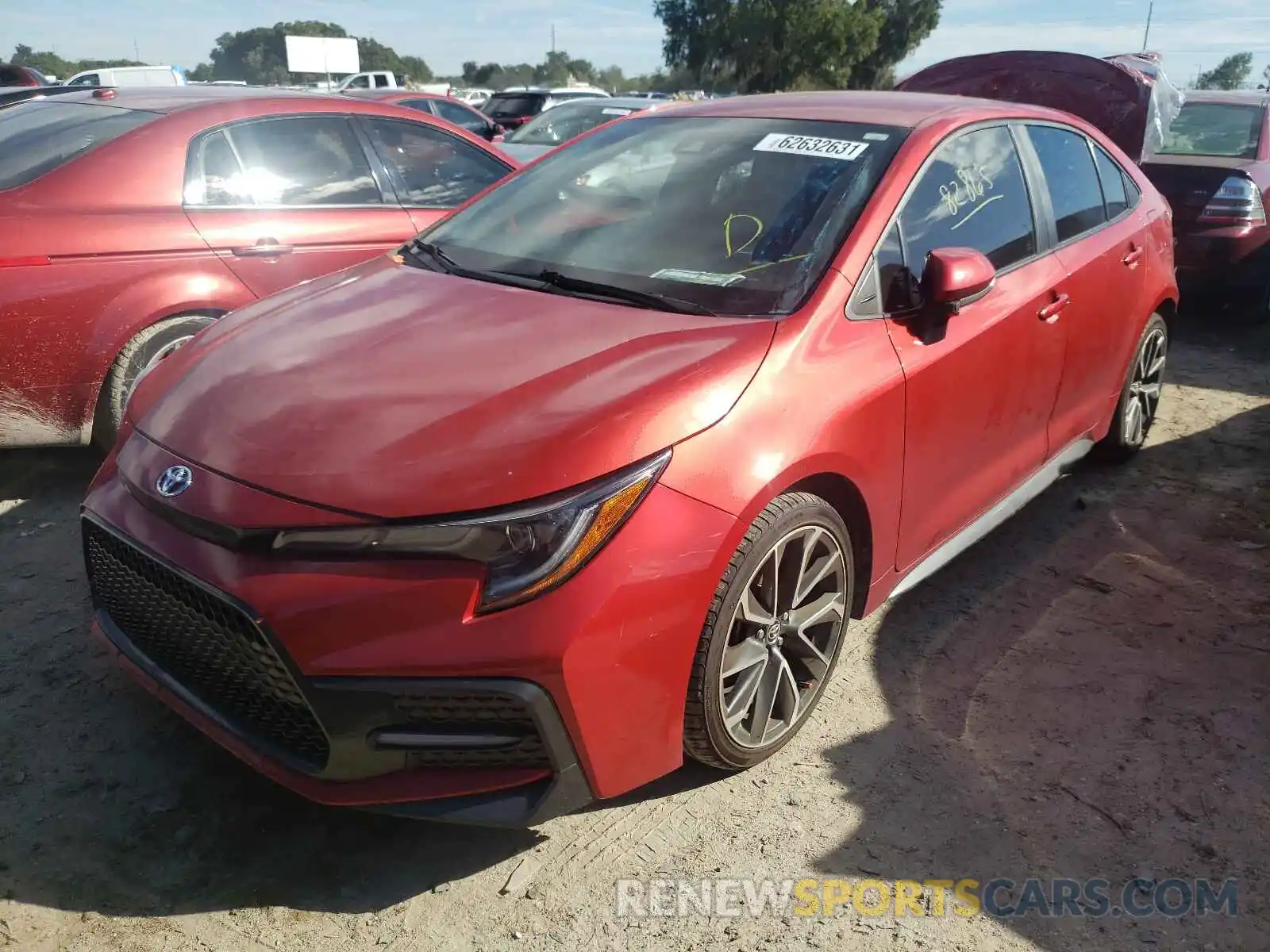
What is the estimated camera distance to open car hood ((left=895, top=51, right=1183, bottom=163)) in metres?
6.39

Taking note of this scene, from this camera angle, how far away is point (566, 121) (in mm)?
11641

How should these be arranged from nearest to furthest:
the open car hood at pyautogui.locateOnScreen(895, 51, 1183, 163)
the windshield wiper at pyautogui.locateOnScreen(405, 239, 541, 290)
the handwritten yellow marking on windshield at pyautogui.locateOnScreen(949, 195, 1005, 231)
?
the windshield wiper at pyautogui.locateOnScreen(405, 239, 541, 290)
the handwritten yellow marking on windshield at pyautogui.locateOnScreen(949, 195, 1005, 231)
the open car hood at pyautogui.locateOnScreen(895, 51, 1183, 163)

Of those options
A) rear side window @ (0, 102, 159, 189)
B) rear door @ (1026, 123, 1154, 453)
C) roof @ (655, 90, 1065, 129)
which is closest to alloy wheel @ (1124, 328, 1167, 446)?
rear door @ (1026, 123, 1154, 453)

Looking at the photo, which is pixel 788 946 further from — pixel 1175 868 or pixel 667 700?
pixel 1175 868

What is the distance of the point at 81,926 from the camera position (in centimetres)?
214

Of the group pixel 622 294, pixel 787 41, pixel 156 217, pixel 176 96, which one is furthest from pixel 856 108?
pixel 787 41

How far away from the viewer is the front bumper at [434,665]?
6.51 feet

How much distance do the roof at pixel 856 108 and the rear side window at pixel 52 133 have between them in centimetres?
241

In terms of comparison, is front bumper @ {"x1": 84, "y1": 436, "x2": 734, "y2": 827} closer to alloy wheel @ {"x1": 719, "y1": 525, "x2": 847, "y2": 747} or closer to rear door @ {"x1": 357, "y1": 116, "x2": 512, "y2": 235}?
alloy wheel @ {"x1": 719, "y1": 525, "x2": 847, "y2": 747}

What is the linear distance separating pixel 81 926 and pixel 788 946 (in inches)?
58.5

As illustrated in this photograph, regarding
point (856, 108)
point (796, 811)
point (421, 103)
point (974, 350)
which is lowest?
point (796, 811)

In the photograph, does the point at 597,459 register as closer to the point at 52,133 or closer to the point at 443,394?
the point at 443,394

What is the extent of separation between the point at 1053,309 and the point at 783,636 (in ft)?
5.46

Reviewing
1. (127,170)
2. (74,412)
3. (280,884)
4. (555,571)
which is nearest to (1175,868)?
(555,571)
